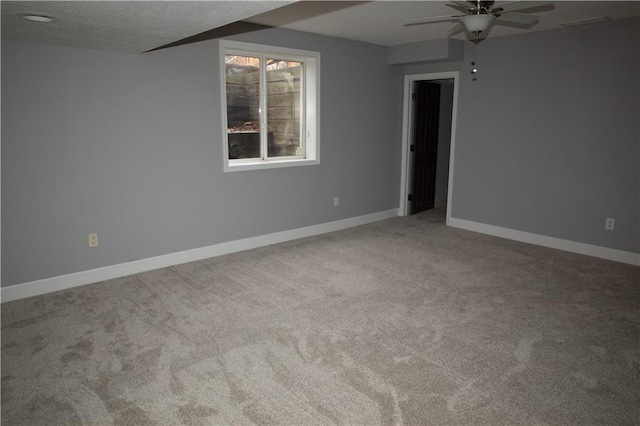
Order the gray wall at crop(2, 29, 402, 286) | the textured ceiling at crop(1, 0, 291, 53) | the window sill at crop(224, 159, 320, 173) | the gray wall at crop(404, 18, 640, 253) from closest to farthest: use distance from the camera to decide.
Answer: the textured ceiling at crop(1, 0, 291, 53)
the gray wall at crop(2, 29, 402, 286)
the gray wall at crop(404, 18, 640, 253)
the window sill at crop(224, 159, 320, 173)

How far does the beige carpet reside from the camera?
2246 mm

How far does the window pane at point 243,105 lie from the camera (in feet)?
15.5

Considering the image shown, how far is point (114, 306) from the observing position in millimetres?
3418

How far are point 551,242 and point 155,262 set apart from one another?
4317 millimetres

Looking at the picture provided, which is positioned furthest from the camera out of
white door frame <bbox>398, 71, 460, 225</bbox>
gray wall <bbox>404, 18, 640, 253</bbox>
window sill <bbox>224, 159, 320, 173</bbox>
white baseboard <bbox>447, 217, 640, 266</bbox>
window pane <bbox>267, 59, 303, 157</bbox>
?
white door frame <bbox>398, 71, 460, 225</bbox>

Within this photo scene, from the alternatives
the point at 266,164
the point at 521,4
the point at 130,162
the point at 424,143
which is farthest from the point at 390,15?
the point at 424,143

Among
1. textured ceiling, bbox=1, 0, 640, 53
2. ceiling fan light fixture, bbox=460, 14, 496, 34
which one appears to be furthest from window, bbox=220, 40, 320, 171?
ceiling fan light fixture, bbox=460, 14, 496, 34

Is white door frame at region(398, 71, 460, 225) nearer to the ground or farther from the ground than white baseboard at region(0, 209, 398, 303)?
farther from the ground

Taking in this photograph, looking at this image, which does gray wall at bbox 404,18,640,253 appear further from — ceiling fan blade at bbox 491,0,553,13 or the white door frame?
ceiling fan blade at bbox 491,0,553,13

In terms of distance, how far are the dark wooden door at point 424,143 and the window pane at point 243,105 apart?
2.55 meters

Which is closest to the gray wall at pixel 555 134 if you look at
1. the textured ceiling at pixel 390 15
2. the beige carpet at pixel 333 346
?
the textured ceiling at pixel 390 15

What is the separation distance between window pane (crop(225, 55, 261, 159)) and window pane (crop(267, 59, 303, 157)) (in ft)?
0.60

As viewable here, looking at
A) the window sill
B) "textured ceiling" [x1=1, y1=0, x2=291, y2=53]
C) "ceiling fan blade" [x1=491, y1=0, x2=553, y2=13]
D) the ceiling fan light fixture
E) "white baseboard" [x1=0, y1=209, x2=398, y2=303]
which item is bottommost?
"white baseboard" [x1=0, y1=209, x2=398, y2=303]

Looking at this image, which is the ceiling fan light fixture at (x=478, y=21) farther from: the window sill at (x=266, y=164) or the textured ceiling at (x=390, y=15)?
the window sill at (x=266, y=164)
